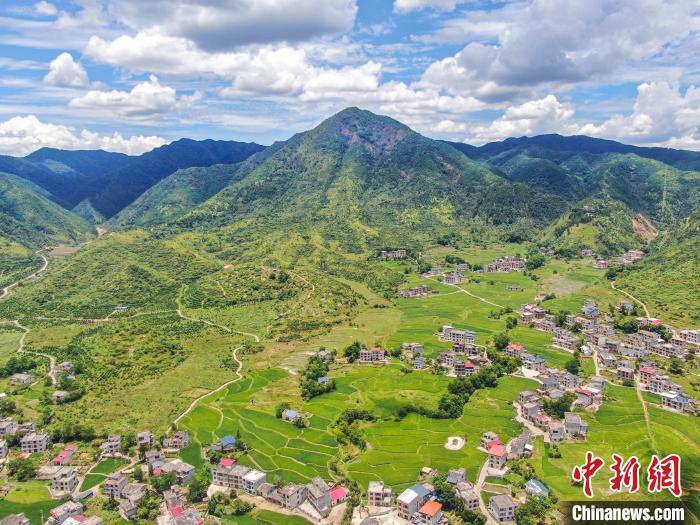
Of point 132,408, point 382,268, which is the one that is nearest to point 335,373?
point 132,408

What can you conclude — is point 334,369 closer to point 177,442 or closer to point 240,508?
point 177,442

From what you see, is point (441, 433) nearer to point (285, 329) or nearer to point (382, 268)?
point (285, 329)

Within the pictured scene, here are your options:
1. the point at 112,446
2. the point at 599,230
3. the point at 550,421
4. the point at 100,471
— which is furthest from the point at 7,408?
the point at 599,230

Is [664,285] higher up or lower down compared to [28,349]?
higher up

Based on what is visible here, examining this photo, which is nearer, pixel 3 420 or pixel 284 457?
pixel 284 457

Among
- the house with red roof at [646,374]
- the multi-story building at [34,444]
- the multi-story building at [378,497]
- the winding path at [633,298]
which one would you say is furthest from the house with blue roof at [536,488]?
the winding path at [633,298]

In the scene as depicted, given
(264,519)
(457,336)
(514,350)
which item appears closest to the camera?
(264,519)
